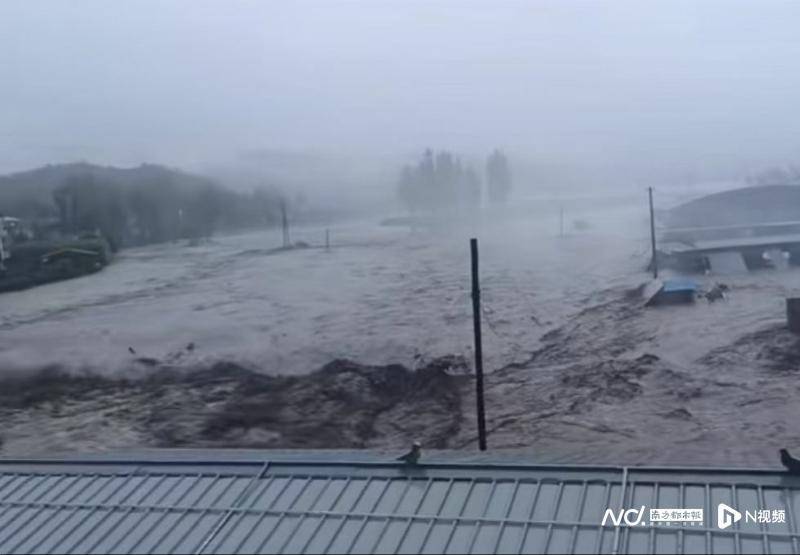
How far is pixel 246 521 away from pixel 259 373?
6476mm

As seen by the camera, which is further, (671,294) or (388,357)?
(671,294)

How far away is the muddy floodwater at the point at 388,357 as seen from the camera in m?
6.77

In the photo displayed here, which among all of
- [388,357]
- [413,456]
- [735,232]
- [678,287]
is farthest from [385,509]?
[735,232]

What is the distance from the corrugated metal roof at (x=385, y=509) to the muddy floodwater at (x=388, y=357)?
3.08ft

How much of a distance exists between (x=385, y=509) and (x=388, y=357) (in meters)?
6.80

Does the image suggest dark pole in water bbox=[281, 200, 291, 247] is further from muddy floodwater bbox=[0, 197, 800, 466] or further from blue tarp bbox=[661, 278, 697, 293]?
blue tarp bbox=[661, 278, 697, 293]

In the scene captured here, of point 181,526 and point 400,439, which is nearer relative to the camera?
point 181,526

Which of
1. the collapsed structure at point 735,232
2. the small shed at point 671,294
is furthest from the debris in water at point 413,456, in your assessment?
the collapsed structure at point 735,232

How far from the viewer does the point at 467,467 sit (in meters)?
2.83

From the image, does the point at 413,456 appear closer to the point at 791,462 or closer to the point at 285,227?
the point at 791,462

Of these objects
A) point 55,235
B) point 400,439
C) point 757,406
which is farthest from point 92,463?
point 55,235

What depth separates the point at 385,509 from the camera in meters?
2.60

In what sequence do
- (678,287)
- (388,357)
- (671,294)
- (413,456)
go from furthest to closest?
1. (678,287)
2. (671,294)
3. (388,357)
4. (413,456)

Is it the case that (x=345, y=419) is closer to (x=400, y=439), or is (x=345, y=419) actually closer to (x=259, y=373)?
(x=400, y=439)
